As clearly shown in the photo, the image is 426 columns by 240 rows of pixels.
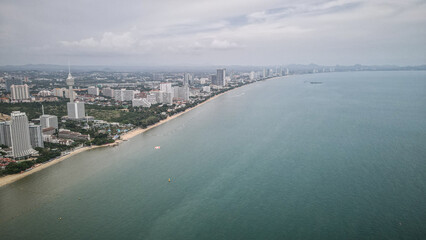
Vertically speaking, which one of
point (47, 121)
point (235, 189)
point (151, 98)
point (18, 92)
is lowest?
point (235, 189)

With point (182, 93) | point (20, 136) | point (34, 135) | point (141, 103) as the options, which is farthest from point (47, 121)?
point (182, 93)

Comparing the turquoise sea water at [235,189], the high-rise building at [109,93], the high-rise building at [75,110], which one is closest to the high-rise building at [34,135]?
the turquoise sea water at [235,189]

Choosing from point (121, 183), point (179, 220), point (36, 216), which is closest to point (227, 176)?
point (179, 220)

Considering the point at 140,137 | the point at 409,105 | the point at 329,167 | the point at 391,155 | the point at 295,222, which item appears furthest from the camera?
the point at 409,105

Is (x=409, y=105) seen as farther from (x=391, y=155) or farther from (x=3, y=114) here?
(x=3, y=114)

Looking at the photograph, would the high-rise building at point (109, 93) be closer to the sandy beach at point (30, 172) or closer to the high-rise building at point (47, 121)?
the high-rise building at point (47, 121)

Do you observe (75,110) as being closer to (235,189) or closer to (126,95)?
(126,95)

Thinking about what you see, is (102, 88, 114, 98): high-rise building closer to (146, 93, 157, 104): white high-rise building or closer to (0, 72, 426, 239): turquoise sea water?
(146, 93, 157, 104): white high-rise building
